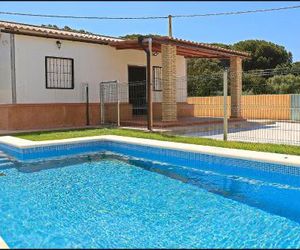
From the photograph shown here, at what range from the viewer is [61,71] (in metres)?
15.1

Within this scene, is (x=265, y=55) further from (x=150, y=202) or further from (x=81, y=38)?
(x=150, y=202)

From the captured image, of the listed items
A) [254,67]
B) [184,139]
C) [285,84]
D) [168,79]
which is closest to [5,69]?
[168,79]

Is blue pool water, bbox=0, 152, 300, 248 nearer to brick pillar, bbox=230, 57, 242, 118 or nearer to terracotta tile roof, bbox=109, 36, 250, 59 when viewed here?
terracotta tile roof, bbox=109, 36, 250, 59

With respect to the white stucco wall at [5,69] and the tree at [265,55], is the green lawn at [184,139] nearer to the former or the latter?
the white stucco wall at [5,69]

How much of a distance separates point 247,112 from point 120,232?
1633 centimetres

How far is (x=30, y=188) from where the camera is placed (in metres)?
6.93

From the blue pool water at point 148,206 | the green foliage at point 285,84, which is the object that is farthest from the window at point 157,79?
the green foliage at point 285,84

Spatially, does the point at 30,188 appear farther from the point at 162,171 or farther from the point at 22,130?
the point at 22,130

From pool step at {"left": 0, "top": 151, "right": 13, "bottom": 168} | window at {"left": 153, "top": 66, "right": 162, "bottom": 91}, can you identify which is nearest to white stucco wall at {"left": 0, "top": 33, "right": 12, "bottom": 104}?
pool step at {"left": 0, "top": 151, "right": 13, "bottom": 168}

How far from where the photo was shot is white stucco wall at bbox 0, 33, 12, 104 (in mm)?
13844

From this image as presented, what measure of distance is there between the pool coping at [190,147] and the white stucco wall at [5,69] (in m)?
3.36

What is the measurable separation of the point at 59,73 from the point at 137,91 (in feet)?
12.7

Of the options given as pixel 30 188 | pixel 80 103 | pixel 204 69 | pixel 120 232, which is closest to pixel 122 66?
pixel 80 103

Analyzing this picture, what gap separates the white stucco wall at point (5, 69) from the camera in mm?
13844
